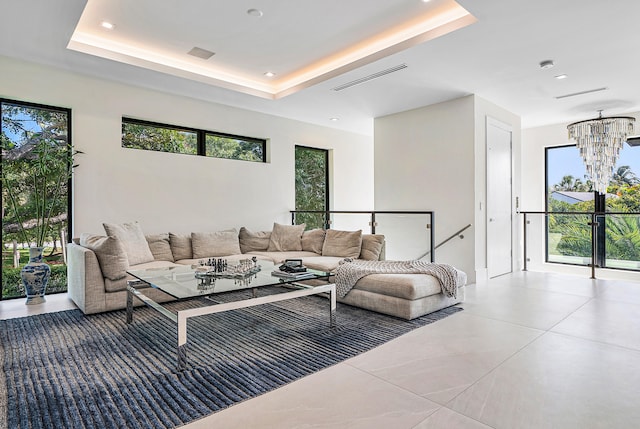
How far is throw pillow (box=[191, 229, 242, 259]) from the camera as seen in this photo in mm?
4680

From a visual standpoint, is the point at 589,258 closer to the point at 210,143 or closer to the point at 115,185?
the point at 210,143

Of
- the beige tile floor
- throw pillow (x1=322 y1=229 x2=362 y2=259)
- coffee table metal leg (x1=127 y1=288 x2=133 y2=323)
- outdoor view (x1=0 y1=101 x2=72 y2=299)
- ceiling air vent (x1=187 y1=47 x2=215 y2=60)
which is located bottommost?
the beige tile floor

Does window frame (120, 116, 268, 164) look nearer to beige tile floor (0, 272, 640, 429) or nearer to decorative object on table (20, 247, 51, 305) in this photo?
decorative object on table (20, 247, 51, 305)

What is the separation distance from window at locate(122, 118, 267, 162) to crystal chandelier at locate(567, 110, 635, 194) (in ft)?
15.9

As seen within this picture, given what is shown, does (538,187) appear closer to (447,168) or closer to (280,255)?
(447,168)

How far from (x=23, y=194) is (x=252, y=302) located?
3301 mm

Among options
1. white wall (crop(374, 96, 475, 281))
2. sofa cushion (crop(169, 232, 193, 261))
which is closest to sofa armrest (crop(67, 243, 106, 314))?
sofa cushion (crop(169, 232, 193, 261))

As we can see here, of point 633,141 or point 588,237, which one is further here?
point 633,141

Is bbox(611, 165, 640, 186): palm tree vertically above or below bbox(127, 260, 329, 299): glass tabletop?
above

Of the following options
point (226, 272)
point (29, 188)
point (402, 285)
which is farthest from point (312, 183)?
point (29, 188)

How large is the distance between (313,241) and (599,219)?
5.00 metres

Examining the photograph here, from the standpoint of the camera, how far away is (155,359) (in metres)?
2.38

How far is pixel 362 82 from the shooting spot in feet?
14.7

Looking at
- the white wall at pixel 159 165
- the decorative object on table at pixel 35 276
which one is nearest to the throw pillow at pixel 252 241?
the white wall at pixel 159 165
